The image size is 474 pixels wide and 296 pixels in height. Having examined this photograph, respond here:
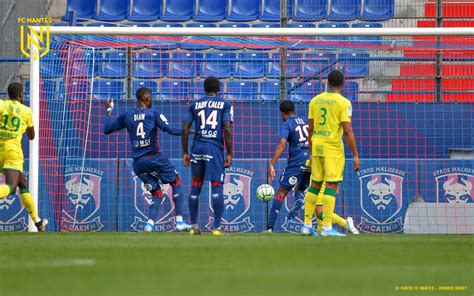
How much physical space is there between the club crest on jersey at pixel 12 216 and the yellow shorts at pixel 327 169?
6.77m

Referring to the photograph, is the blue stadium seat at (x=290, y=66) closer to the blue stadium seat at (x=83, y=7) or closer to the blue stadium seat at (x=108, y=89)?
the blue stadium seat at (x=108, y=89)

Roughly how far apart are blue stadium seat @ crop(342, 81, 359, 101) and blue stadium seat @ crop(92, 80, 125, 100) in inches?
176

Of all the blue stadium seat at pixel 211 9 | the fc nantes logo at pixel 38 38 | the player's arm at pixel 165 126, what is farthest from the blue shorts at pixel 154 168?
the blue stadium seat at pixel 211 9

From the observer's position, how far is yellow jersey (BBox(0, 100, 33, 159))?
44.5ft

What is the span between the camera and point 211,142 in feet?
44.2

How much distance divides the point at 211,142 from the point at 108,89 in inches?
294

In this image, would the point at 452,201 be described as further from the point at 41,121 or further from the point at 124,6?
the point at 124,6

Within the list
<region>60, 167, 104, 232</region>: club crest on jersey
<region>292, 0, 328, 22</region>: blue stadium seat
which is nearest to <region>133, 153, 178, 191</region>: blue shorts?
<region>60, 167, 104, 232</region>: club crest on jersey

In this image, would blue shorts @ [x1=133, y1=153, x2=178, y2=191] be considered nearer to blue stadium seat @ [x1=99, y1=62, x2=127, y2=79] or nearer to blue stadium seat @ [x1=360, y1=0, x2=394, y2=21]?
blue stadium seat @ [x1=99, y1=62, x2=127, y2=79]

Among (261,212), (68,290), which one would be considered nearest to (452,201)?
(261,212)

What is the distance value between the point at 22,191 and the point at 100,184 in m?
3.87

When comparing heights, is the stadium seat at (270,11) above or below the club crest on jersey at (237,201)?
above

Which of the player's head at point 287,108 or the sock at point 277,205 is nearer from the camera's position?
the player's head at point 287,108

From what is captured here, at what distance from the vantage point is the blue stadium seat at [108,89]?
2029 centimetres
